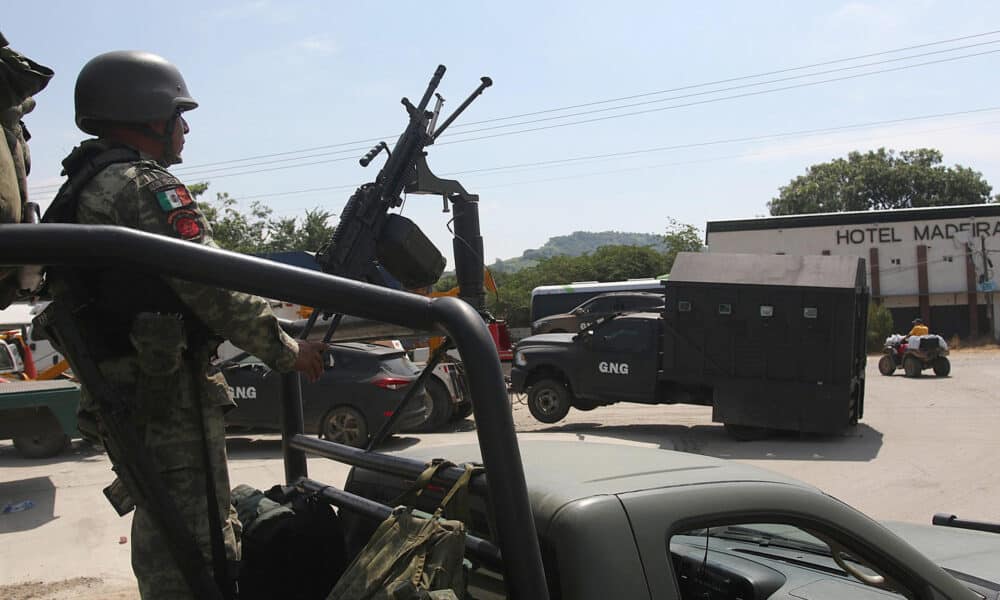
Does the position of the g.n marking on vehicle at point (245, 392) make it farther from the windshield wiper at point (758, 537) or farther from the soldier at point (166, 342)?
the soldier at point (166, 342)

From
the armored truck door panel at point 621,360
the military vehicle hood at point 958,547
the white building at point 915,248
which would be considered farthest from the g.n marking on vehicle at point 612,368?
the white building at point 915,248

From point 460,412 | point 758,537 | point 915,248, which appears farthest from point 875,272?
point 758,537

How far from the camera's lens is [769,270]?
11711mm

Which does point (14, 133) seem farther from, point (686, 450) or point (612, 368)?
point (612, 368)

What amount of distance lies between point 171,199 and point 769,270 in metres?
10.6

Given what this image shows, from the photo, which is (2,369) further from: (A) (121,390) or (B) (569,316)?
(B) (569,316)

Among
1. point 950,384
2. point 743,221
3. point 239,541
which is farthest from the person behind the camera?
point 743,221

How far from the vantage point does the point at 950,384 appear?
17.4m

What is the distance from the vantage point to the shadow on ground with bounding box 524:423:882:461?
10.7 meters

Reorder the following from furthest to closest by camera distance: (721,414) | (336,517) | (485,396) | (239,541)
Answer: (721,414), (336,517), (239,541), (485,396)

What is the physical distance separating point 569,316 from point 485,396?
2388 centimetres

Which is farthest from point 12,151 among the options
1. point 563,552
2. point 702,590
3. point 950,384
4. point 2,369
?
point 950,384

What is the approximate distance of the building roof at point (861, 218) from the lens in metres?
33.9

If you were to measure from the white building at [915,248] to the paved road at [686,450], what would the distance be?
1826 cm
